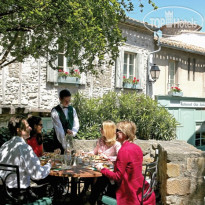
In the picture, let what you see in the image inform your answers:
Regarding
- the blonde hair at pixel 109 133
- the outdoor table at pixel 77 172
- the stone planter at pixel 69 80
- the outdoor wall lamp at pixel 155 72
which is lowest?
the outdoor table at pixel 77 172

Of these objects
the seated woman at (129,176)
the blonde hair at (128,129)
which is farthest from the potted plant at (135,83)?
the seated woman at (129,176)

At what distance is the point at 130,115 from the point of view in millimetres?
8219

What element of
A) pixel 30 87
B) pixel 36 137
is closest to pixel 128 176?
pixel 36 137

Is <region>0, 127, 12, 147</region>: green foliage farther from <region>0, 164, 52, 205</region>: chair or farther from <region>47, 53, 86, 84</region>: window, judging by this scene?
<region>47, 53, 86, 84</region>: window

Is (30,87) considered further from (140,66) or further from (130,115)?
(140,66)

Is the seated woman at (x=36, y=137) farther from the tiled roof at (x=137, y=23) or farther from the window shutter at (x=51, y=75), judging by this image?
the tiled roof at (x=137, y=23)

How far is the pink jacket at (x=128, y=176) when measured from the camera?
10.8 feet

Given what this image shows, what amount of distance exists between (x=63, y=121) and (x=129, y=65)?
7.86 m

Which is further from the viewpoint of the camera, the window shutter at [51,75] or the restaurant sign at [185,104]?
the restaurant sign at [185,104]

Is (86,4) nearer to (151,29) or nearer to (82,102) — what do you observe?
(82,102)

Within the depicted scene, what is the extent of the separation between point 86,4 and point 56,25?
0.84 metres

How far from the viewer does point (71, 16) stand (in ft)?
13.9

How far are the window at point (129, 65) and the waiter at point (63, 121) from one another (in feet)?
23.7

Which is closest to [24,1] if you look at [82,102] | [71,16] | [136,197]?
[71,16]
